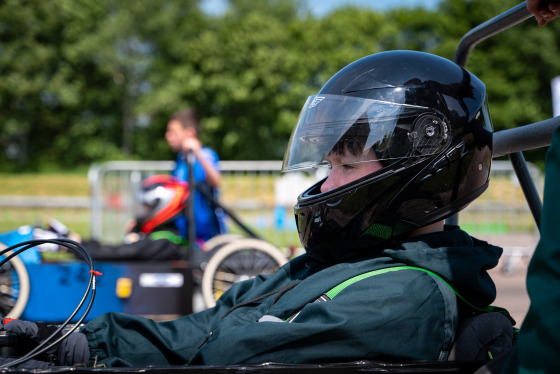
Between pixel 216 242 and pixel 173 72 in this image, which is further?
pixel 173 72

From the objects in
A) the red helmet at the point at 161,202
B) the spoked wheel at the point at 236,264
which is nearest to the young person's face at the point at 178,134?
the red helmet at the point at 161,202

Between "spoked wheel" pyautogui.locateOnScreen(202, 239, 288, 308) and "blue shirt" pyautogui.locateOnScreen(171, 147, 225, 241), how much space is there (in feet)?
1.74

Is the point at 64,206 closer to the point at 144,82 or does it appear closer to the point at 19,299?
the point at 19,299

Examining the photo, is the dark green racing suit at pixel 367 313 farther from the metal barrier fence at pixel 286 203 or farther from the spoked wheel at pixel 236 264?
the metal barrier fence at pixel 286 203

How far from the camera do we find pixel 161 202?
500cm

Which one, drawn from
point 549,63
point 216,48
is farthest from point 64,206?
point 549,63

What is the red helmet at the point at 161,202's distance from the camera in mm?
4988

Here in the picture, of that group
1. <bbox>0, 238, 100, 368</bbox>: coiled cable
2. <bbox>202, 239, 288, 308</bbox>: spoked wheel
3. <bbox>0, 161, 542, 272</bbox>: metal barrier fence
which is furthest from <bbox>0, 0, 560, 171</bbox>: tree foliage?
<bbox>0, 238, 100, 368</bbox>: coiled cable

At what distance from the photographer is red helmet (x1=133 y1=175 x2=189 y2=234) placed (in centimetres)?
499

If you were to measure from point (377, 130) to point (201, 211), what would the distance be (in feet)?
12.3

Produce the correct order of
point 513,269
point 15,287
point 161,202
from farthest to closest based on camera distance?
point 513,269, point 161,202, point 15,287

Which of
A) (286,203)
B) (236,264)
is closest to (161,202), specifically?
(236,264)

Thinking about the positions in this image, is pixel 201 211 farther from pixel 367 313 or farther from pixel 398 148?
pixel 367 313

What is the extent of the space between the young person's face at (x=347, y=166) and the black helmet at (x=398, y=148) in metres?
0.01
